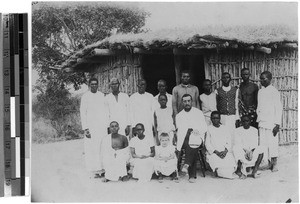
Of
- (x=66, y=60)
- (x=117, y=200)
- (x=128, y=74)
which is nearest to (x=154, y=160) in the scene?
(x=117, y=200)

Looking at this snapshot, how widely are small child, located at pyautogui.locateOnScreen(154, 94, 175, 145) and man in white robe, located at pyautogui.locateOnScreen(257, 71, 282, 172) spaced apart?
1027 millimetres

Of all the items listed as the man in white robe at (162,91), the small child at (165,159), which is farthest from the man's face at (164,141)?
the man in white robe at (162,91)

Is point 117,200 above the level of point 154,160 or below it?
below

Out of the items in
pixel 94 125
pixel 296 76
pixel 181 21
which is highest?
pixel 181 21

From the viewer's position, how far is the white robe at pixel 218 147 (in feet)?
21.3

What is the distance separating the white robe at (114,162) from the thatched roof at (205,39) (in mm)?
1089

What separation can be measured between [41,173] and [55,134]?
48cm

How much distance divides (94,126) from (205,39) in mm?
1638

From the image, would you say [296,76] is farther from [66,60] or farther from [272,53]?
[66,60]

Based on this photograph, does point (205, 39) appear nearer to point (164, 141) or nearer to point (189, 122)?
point (189, 122)

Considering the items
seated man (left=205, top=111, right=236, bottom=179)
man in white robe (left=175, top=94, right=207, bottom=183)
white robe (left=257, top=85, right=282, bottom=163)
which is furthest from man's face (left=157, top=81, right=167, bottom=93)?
white robe (left=257, top=85, right=282, bottom=163)

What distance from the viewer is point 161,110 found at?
21.4 ft

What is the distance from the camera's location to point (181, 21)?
254 inches

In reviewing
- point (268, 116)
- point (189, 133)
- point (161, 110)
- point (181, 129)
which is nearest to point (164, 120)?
point (161, 110)
